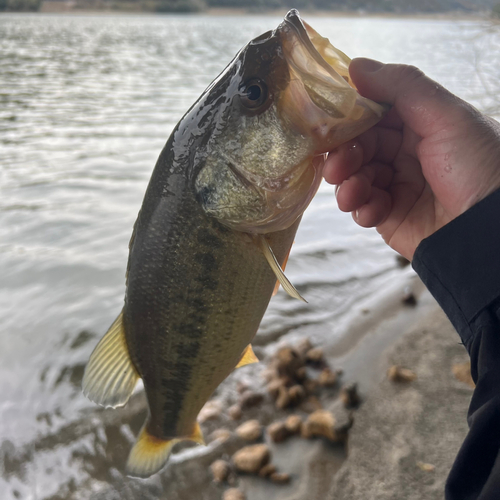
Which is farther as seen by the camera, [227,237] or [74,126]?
[74,126]

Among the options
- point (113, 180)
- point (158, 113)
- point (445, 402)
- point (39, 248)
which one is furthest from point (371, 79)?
point (158, 113)

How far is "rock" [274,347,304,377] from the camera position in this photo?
159 inches

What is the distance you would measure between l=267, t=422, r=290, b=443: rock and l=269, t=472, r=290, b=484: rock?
31 centimetres

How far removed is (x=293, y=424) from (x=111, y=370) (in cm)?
182

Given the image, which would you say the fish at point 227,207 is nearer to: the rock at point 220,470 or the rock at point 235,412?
the rock at point 220,470

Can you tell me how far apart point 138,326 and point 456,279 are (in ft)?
4.42

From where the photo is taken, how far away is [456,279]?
1647 millimetres

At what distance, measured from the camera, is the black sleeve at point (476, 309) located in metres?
1.34

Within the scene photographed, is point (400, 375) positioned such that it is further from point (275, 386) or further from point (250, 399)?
point (250, 399)

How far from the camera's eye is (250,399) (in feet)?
12.5

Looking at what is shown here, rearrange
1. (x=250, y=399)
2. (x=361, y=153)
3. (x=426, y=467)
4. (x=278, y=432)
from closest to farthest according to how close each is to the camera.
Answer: (x=361, y=153) < (x=426, y=467) < (x=278, y=432) < (x=250, y=399)

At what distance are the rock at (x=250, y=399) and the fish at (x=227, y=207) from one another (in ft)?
6.03

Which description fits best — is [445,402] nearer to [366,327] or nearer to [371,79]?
[366,327]

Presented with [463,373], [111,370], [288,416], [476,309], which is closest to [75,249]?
[288,416]
